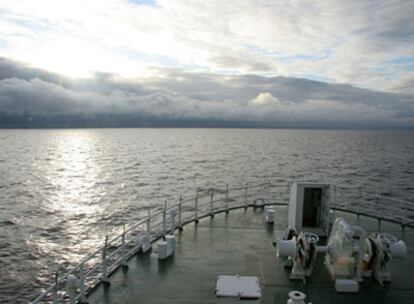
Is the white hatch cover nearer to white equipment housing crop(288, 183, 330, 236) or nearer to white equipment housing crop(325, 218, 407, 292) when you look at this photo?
white equipment housing crop(325, 218, 407, 292)

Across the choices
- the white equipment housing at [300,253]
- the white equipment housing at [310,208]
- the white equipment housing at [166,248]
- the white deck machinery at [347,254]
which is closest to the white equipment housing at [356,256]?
the white deck machinery at [347,254]

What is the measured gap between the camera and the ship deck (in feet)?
29.2

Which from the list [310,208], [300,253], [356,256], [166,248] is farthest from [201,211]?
[356,256]

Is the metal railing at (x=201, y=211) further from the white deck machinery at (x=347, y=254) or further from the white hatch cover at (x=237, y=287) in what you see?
the white deck machinery at (x=347, y=254)

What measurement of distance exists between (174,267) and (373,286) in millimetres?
5388

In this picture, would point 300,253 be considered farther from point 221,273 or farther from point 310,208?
point 310,208

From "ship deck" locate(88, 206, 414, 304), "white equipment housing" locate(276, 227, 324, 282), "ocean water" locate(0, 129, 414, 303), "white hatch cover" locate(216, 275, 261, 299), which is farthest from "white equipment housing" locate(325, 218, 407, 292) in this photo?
"ocean water" locate(0, 129, 414, 303)

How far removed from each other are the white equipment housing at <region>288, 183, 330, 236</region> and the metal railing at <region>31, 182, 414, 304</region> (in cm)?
265

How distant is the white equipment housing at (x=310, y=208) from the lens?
13.1m

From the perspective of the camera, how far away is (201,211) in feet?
101

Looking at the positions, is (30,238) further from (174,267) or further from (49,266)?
(174,267)

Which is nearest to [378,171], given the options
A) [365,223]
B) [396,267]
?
[365,223]

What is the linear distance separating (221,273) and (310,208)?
5209 mm

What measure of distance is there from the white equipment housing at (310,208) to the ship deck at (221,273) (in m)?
1.10
